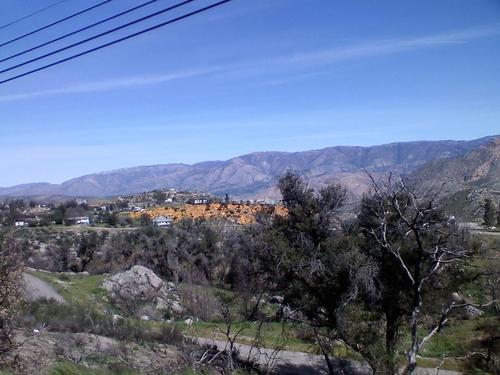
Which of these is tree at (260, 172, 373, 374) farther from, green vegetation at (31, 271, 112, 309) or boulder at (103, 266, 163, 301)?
boulder at (103, 266, 163, 301)

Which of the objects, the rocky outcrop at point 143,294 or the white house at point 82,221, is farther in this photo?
the white house at point 82,221

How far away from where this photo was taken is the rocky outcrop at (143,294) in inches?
1424

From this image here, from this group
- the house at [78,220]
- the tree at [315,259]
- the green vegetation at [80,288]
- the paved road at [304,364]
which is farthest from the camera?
the house at [78,220]

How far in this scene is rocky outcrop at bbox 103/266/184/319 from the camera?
119ft

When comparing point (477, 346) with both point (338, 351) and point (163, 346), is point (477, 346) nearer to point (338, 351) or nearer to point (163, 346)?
point (338, 351)

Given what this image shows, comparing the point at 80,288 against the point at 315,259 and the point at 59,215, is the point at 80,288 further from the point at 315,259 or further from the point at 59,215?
the point at 59,215

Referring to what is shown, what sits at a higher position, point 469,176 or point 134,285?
point 469,176

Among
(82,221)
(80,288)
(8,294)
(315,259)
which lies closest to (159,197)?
(82,221)

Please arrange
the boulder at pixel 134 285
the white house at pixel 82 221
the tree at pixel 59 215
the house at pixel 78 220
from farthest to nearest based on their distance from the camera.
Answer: the tree at pixel 59 215 < the white house at pixel 82 221 < the house at pixel 78 220 < the boulder at pixel 134 285

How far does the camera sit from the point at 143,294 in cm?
3981

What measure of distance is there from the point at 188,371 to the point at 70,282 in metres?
36.5

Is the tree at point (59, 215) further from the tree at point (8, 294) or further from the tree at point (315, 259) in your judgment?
the tree at point (8, 294)

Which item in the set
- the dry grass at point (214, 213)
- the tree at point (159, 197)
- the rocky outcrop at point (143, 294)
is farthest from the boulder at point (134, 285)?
the tree at point (159, 197)

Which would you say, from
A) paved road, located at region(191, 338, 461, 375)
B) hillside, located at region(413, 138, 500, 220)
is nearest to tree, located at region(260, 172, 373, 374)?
paved road, located at region(191, 338, 461, 375)
